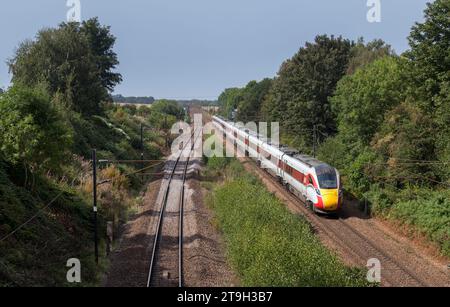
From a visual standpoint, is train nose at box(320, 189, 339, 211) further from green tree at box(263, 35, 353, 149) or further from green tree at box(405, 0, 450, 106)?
green tree at box(263, 35, 353, 149)

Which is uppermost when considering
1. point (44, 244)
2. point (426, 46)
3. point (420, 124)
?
point (426, 46)

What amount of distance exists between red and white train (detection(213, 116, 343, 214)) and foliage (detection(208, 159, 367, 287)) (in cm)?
241

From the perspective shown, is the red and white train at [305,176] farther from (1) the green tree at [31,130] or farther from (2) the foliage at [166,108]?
(2) the foliage at [166,108]

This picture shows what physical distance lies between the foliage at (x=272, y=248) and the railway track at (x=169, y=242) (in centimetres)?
251

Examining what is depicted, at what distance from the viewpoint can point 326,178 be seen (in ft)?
85.6

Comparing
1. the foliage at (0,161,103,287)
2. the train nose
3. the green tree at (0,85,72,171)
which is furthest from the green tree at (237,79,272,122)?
the green tree at (0,85,72,171)

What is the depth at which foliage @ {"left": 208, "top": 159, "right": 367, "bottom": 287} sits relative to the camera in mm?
15273

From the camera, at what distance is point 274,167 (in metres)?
37.2

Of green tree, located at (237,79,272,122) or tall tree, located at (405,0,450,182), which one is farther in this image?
green tree, located at (237,79,272,122)
